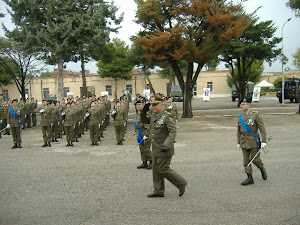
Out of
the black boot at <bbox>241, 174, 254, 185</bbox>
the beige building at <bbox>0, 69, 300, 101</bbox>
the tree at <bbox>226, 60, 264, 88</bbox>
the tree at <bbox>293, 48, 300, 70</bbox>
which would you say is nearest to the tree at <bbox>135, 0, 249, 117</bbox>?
the black boot at <bbox>241, 174, 254, 185</bbox>

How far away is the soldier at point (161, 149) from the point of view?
538 centimetres

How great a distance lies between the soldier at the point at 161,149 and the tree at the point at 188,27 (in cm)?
1227

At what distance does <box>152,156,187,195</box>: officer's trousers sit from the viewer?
5.39 meters

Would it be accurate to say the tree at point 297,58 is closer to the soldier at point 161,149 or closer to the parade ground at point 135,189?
the parade ground at point 135,189

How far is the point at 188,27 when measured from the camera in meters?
18.3

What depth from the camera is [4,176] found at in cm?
716

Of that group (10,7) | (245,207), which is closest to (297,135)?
(245,207)

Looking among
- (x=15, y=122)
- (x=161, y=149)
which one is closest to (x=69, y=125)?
(x=15, y=122)

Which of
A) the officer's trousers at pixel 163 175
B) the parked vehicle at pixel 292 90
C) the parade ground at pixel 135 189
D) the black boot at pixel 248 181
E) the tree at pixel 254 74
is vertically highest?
the tree at pixel 254 74

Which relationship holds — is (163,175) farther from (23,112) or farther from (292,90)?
(292,90)

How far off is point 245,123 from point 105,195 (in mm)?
3272

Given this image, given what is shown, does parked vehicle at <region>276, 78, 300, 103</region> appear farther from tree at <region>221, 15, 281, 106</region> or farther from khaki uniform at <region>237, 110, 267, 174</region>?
khaki uniform at <region>237, 110, 267, 174</region>

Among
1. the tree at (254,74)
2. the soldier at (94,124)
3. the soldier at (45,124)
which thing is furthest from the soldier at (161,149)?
the tree at (254,74)

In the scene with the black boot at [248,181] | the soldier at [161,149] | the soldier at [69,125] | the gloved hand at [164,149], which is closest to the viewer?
the gloved hand at [164,149]
